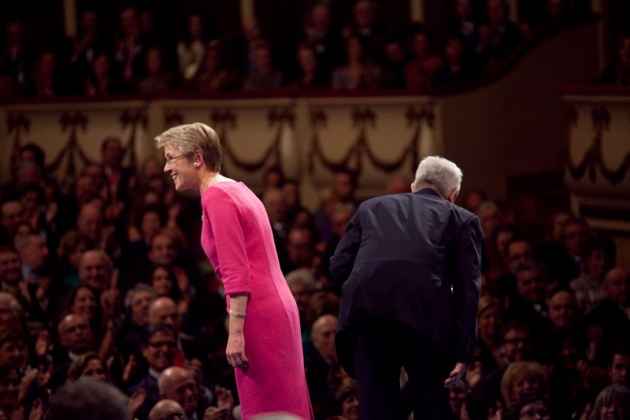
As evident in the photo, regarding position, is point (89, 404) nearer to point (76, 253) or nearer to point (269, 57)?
point (76, 253)

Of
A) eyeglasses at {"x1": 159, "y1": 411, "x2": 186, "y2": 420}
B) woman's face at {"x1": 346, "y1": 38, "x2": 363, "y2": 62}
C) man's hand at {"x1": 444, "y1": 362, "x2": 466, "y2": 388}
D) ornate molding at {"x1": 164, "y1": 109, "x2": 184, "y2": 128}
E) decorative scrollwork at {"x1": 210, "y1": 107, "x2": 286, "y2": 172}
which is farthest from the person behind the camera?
ornate molding at {"x1": 164, "y1": 109, "x2": 184, "y2": 128}

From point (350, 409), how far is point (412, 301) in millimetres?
1772

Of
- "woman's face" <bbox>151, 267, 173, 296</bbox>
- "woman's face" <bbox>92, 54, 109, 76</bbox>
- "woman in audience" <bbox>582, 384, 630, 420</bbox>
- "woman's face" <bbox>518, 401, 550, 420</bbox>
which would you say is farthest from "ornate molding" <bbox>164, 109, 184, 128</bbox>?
"woman in audience" <bbox>582, 384, 630, 420</bbox>

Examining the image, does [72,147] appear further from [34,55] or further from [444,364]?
[444,364]

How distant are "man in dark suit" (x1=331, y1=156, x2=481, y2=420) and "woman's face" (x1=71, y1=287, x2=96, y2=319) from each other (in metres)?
2.94

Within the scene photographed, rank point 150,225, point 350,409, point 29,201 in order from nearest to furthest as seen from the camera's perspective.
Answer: point 350,409, point 150,225, point 29,201

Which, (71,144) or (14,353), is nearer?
(14,353)

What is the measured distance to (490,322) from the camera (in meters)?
7.47

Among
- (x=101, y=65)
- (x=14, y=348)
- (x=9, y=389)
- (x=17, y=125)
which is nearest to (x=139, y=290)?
(x=14, y=348)

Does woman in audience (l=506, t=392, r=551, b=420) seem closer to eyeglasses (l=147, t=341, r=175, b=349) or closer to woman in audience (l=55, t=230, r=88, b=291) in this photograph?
eyeglasses (l=147, t=341, r=175, b=349)

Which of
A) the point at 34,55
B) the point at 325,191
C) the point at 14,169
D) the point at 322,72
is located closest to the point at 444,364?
the point at 325,191

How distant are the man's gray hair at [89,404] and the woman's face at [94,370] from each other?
344cm

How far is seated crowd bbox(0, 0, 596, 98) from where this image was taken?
439 inches

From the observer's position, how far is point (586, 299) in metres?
8.41
